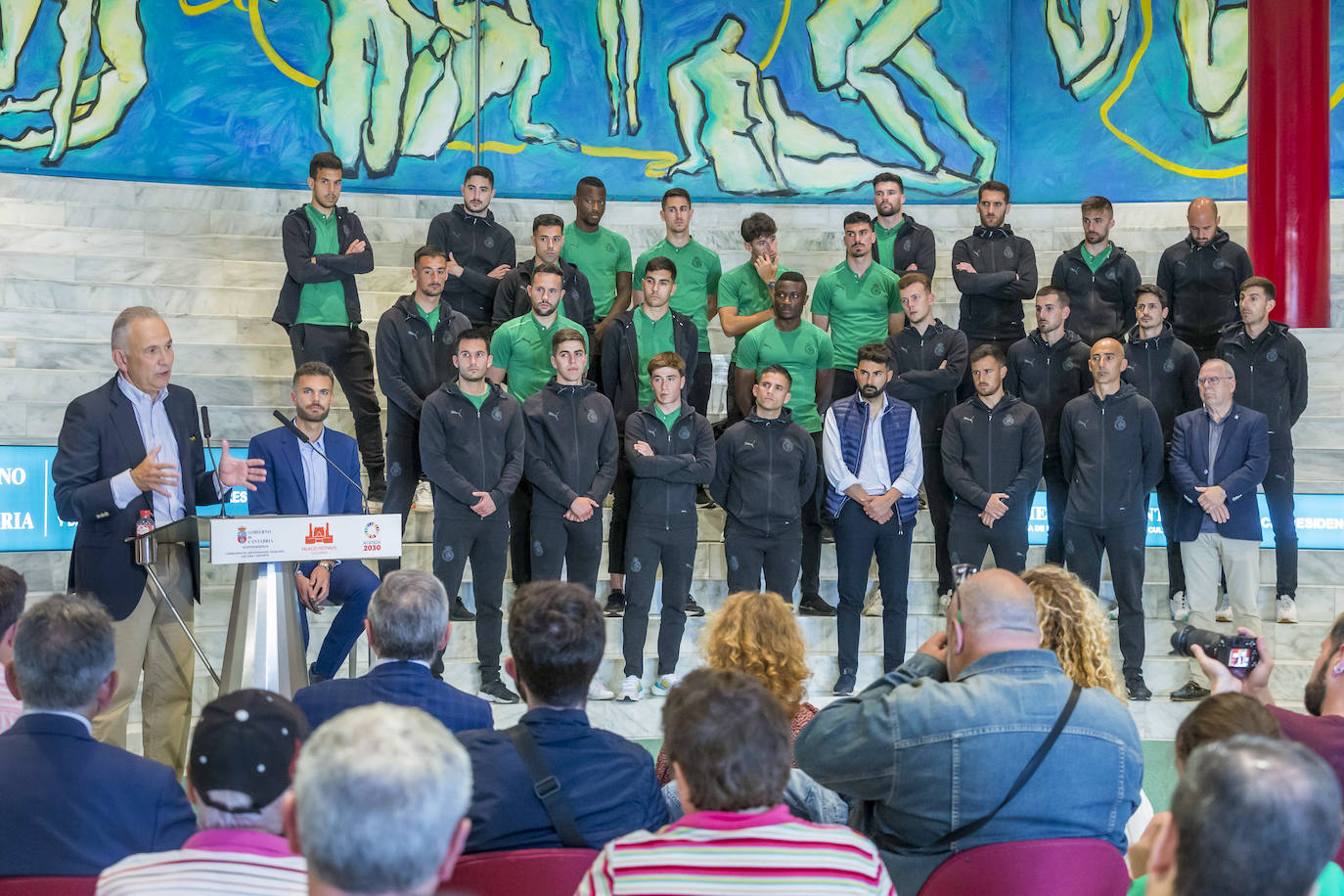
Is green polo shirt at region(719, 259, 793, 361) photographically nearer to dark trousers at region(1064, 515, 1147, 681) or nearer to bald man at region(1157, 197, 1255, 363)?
dark trousers at region(1064, 515, 1147, 681)

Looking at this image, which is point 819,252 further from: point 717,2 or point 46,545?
point 46,545

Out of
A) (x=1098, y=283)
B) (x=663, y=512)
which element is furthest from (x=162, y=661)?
(x=1098, y=283)

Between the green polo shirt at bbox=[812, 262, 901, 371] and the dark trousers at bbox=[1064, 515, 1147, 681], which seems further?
the green polo shirt at bbox=[812, 262, 901, 371]

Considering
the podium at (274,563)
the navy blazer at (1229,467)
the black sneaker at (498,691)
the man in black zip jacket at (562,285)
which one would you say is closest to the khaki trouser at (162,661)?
the podium at (274,563)

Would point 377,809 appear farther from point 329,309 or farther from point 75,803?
point 329,309

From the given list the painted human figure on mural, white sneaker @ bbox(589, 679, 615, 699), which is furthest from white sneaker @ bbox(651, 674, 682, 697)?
the painted human figure on mural

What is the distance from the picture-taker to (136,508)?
15.6ft

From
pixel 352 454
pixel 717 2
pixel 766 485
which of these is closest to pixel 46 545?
pixel 352 454

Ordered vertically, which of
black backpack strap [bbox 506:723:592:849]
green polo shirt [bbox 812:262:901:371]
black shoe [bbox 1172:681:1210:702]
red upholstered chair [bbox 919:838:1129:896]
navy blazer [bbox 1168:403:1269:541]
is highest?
green polo shirt [bbox 812:262:901:371]

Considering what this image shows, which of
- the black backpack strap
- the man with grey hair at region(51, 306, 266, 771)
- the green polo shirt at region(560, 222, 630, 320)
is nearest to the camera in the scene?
the black backpack strap

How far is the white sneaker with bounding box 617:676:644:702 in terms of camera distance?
21.8ft

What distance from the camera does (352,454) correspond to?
5.73 meters

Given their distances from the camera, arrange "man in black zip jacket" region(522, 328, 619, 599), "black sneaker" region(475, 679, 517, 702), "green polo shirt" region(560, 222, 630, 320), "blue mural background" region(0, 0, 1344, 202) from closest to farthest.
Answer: "black sneaker" region(475, 679, 517, 702) < "man in black zip jacket" region(522, 328, 619, 599) < "green polo shirt" region(560, 222, 630, 320) < "blue mural background" region(0, 0, 1344, 202)

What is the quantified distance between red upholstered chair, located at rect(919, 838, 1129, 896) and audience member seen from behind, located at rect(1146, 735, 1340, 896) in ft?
2.58
